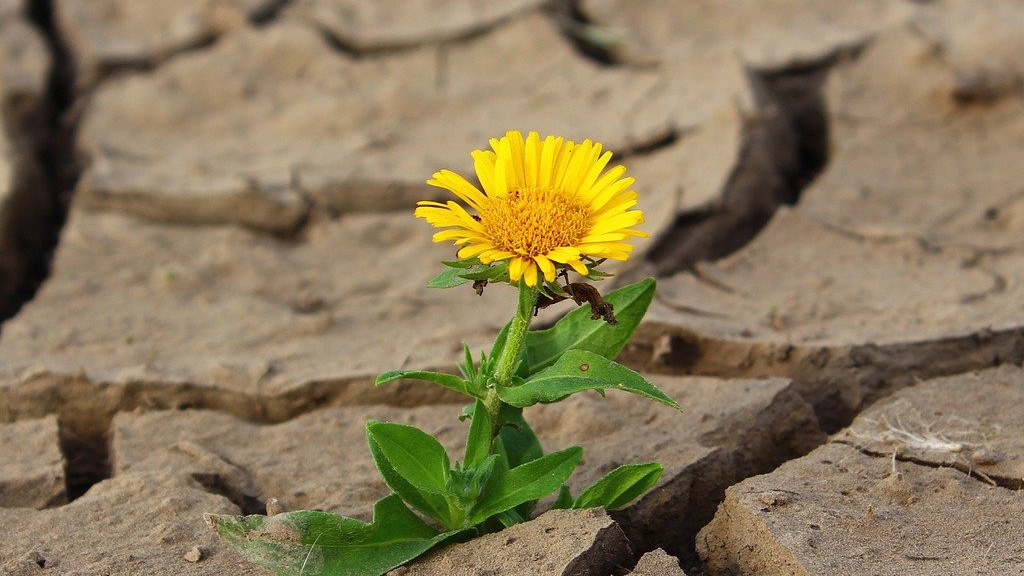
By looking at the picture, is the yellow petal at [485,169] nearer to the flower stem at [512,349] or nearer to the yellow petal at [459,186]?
the yellow petal at [459,186]

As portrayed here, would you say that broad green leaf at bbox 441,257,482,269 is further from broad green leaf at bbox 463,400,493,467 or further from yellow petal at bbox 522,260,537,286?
broad green leaf at bbox 463,400,493,467

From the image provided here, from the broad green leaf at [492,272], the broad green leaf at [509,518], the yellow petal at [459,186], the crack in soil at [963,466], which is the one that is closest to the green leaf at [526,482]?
the broad green leaf at [509,518]

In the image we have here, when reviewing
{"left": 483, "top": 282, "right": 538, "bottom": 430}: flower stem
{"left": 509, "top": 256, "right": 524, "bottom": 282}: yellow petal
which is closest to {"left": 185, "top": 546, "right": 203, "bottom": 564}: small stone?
{"left": 483, "top": 282, "right": 538, "bottom": 430}: flower stem

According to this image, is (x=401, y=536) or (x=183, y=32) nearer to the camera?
(x=401, y=536)

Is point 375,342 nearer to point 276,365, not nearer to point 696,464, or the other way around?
point 276,365

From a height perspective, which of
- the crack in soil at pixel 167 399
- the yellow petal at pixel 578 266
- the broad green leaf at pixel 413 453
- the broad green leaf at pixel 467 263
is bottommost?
the crack in soil at pixel 167 399

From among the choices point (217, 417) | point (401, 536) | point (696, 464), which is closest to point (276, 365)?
point (217, 417)

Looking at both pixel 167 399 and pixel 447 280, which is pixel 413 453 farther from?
pixel 167 399
